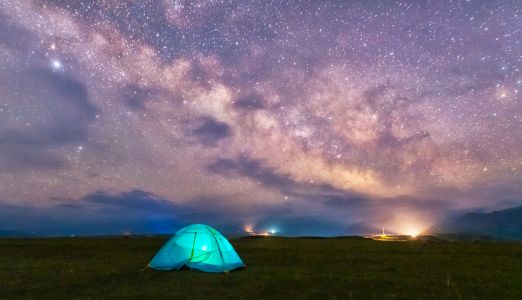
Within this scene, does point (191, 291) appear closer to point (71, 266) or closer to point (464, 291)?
point (464, 291)

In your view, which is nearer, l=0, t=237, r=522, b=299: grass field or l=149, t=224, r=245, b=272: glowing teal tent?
l=0, t=237, r=522, b=299: grass field

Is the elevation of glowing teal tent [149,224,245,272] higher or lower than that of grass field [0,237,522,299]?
higher

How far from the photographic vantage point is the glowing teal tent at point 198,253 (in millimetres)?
23062

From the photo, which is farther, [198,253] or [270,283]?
[198,253]

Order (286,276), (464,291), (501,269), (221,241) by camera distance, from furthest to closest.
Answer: (501,269), (221,241), (286,276), (464,291)

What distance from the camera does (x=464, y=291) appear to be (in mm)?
18094

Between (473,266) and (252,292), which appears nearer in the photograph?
(252,292)

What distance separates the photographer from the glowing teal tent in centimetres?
2306

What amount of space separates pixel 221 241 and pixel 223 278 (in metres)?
3.57

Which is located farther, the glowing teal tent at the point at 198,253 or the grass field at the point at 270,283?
the glowing teal tent at the point at 198,253

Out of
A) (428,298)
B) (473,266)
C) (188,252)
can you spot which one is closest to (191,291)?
(188,252)

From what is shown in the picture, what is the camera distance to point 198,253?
77.0 ft

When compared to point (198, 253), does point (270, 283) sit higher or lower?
lower

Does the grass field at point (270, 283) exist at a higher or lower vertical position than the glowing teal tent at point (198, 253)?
lower
